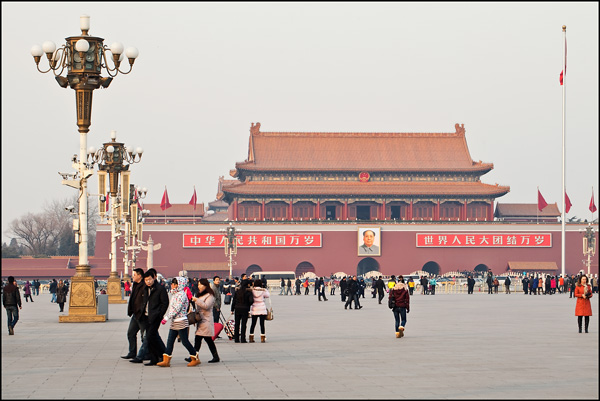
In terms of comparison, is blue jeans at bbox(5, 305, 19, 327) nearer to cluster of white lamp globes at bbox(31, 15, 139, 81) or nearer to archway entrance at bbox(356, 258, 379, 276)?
cluster of white lamp globes at bbox(31, 15, 139, 81)

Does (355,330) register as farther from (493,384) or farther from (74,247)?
(74,247)

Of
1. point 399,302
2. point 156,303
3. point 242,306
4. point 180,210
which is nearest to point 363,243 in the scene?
point 180,210

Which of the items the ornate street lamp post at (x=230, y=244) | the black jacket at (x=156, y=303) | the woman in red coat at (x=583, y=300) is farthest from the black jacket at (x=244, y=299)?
the ornate street lamp post at (x=230, y=244)

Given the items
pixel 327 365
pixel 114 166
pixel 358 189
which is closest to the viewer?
pixel 327 365

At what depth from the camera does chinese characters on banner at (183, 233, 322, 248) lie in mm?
63938

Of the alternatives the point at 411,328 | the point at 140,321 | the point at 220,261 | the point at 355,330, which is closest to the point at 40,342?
the point at 140,321

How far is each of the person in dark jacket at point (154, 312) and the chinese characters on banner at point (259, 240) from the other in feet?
166

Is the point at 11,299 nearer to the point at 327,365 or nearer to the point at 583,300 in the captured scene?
the point at 327,365

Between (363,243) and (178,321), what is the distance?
52.1m

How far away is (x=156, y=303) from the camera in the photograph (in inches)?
516

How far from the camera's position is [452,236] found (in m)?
65.1

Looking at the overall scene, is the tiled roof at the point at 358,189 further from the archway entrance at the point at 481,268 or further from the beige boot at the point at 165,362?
the beige boot at the point at 165,362

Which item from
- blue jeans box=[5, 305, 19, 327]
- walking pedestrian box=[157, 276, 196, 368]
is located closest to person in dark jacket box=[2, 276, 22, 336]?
blue jeans box=[5, 305, 19, 327]

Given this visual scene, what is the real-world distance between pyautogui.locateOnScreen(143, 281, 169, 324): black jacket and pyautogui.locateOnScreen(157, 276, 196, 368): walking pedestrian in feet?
0.28
